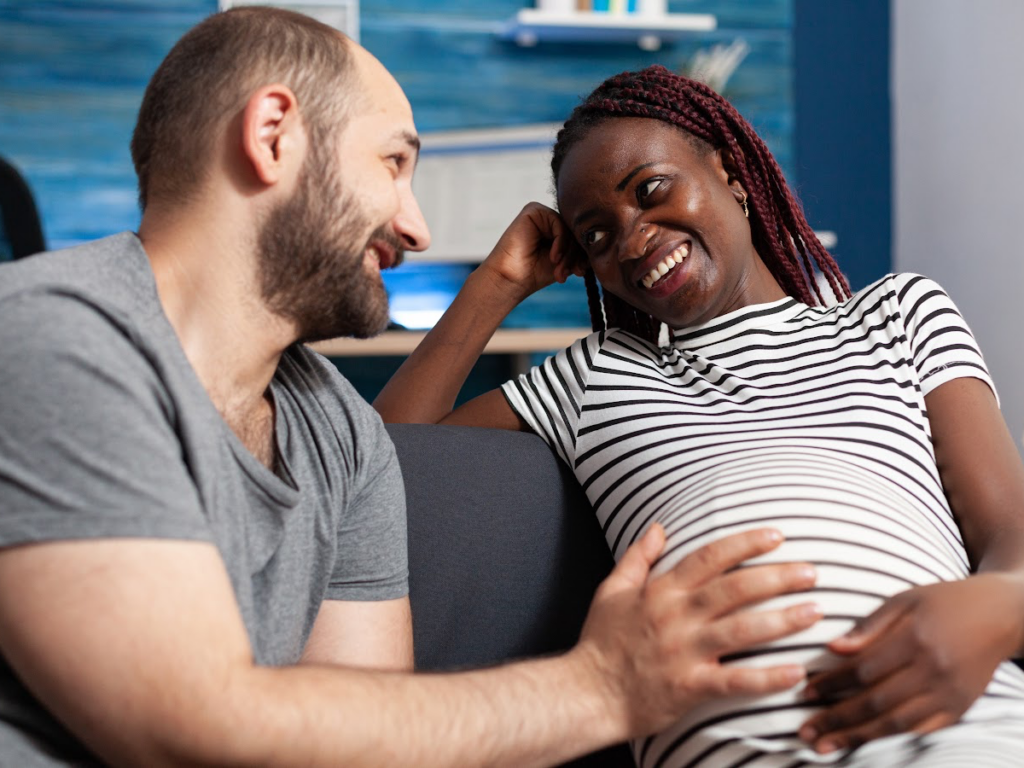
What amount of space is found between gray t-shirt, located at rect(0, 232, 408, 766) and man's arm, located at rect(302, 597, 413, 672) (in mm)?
49

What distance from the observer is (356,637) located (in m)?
1.07

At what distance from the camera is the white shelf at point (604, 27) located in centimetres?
343

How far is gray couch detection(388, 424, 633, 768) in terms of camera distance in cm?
118

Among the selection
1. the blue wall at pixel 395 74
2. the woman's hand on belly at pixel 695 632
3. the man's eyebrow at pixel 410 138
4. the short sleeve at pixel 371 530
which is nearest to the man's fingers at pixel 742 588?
the woman's hand on belly at pixel 695 632

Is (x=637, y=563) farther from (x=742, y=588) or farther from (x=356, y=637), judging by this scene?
(x=356, y=637)

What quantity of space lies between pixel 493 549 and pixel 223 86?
60cm

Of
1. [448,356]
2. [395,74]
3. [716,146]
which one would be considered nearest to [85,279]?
[448,356]

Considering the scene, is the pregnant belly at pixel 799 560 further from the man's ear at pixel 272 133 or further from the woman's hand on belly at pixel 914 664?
the man's ear at pixel 272 133

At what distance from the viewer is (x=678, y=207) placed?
4.01 ft

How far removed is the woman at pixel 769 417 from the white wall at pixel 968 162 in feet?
6.18

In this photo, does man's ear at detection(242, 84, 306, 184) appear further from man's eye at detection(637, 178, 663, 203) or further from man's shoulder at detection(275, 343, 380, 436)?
man's eye at detection(637, 178, 663, 203)

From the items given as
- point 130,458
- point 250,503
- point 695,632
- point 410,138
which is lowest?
point 695,632

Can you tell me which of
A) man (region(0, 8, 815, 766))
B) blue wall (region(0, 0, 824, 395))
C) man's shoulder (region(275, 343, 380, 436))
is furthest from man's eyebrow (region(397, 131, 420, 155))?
blue wall (region(0, 0, 824, 395))

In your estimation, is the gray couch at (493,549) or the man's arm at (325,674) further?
the gray couch at (493,549)
